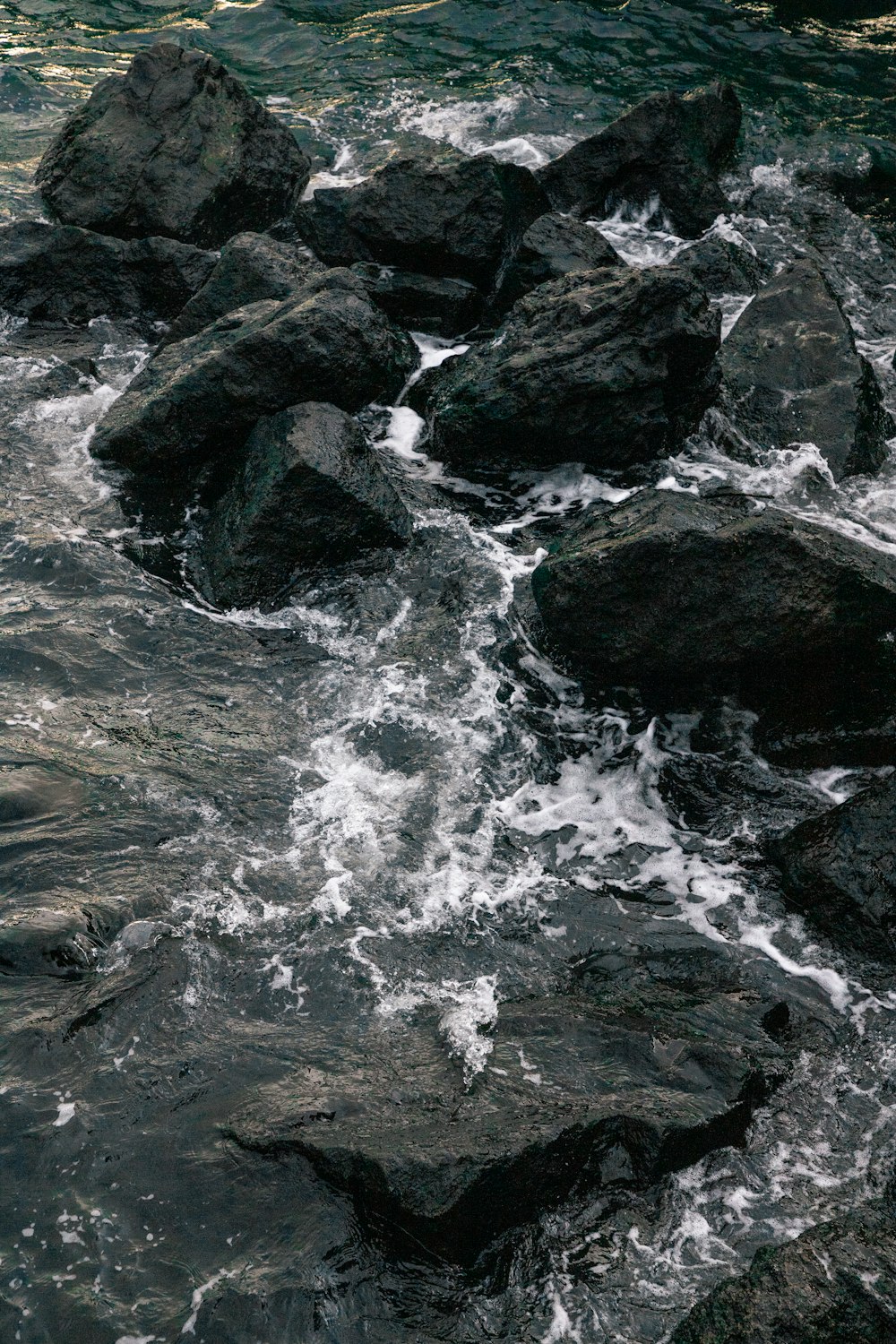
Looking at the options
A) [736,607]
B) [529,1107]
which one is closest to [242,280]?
[736,607]

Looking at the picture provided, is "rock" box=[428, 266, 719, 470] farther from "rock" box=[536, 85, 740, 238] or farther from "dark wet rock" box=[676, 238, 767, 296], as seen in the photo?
"rock" box=[536, 85, 740, 238]

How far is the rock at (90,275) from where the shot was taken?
10.1 meters

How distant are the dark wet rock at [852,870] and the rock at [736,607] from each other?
0.89 m

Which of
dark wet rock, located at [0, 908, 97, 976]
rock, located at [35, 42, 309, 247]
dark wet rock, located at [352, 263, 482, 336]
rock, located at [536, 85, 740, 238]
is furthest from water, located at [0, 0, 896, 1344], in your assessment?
rock, located at [536, 85, 740, 238]

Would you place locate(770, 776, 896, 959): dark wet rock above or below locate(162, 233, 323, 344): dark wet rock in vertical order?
below

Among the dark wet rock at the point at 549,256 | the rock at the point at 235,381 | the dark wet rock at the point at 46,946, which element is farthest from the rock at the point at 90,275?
the dark wet rock at the point at 46,946

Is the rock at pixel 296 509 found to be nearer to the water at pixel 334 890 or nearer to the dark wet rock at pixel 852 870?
the water at pixel 334 890

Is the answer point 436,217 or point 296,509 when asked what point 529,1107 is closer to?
point 296,509

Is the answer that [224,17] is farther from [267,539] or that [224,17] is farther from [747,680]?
[747,680]

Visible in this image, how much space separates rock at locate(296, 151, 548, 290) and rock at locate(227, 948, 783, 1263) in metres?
7.05

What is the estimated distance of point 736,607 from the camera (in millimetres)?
6230

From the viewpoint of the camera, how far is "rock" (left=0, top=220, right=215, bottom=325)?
1012cm

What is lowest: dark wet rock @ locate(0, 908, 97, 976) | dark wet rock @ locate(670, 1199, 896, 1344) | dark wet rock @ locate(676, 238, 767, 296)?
dark wet rock @ locate(0, 908, 97, 976)

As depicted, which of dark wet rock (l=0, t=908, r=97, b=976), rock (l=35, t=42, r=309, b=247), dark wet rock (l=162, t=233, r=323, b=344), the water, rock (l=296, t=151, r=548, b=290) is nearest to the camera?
the water
